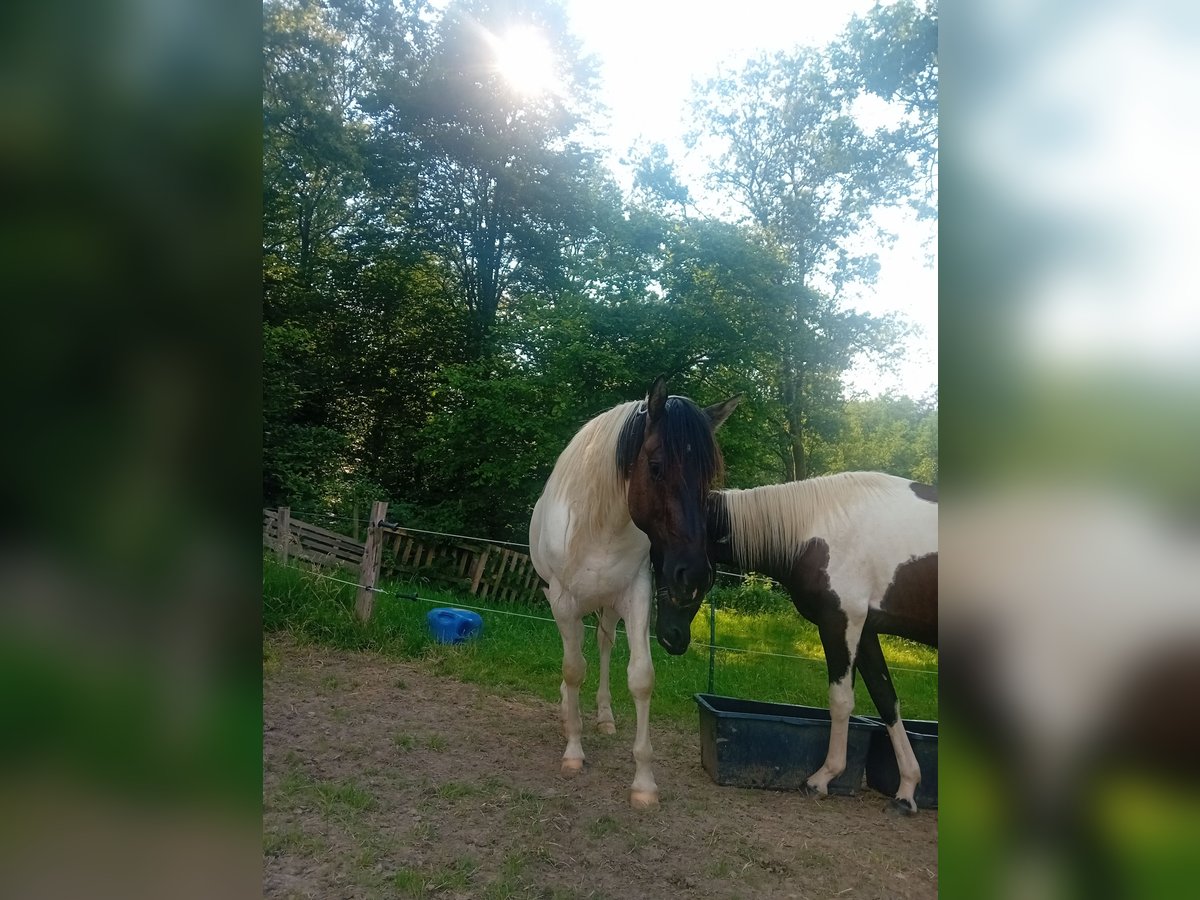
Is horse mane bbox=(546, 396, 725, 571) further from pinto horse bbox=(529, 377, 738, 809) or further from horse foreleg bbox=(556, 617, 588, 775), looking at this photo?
horse foreleg bbox=(556, 617, 588, 775)

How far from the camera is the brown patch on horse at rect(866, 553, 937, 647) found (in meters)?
2.57

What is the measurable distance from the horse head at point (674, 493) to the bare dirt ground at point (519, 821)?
2.48ft

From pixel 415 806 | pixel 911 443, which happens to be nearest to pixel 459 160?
pixel 911 443

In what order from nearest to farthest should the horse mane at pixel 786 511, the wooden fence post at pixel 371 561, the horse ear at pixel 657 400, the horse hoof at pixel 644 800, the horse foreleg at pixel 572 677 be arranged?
1. the horse ear at pixel 657 400
2. the horse hoof at pixel 644 800
3. the horse mane at pixel 786 511
4. the horse foreleg at pixel 572 677
5. the wooden fence post at pixel 371 561

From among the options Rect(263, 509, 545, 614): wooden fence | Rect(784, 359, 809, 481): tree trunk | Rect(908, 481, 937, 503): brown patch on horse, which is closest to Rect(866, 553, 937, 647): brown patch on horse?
Rect(908, 481, 937, 503): brown patch on horse

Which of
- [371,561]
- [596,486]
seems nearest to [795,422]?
[596,486]

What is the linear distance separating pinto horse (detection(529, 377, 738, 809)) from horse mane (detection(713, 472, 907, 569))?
0.37m

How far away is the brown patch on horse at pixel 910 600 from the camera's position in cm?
257

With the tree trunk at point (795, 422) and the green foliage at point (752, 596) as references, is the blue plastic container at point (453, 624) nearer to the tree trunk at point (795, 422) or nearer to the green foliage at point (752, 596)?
the green foliage at point (752, 596)

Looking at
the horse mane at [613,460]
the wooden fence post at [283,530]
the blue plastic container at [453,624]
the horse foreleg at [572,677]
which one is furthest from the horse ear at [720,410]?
the wooden fence post at [283,530]

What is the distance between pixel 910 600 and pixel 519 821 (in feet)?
6.01
